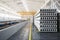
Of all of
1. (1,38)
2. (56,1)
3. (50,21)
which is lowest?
(1,38)

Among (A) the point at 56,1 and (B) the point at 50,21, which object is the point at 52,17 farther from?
(A) the point at 56,1

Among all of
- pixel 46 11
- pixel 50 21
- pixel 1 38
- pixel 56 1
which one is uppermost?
pixel 56 1

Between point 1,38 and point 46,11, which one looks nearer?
point 1,38

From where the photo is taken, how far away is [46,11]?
33.7 feet

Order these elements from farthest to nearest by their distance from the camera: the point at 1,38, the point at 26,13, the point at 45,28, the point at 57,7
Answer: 1. the point at 26,13
2. the point at 57,7
3. the point at 45,28
4. the point at 1,38

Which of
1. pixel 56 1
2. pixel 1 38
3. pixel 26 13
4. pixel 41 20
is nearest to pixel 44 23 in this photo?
pixel 41 20

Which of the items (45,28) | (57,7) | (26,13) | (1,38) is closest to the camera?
(1,38)

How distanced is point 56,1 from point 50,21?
2.56m

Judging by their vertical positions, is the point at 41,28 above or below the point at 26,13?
below

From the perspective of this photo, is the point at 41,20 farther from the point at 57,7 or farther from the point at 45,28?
the point at 57,7

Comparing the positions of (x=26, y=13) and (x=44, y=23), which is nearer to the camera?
(x=44, y=23)

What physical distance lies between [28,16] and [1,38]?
144 ft

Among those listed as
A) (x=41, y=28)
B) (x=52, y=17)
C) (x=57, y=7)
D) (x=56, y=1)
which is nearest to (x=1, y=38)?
(x=41, y=28)

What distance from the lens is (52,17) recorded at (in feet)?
33.5
